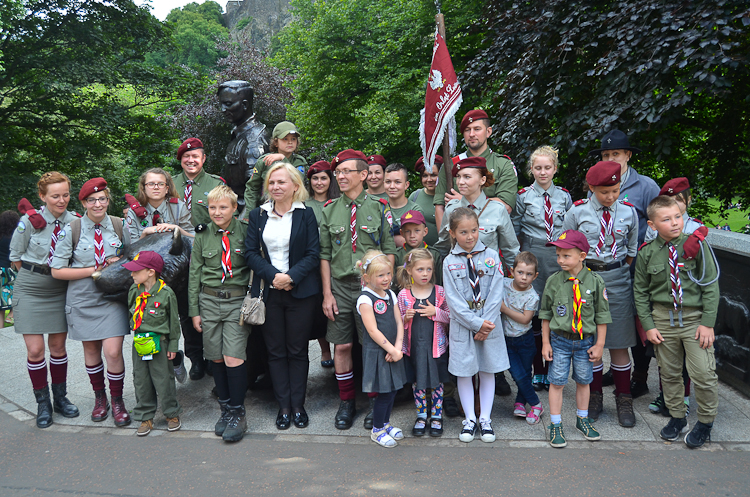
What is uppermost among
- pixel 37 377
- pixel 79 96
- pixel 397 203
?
pixel 79 96

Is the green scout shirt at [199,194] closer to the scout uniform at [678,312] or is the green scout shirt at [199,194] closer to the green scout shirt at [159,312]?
the green scout shirt at [159,312]

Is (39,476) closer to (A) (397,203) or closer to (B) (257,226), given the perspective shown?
(B) (257,226)

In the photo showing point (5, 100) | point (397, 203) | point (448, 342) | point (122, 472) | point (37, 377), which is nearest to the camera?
point (122, 472)

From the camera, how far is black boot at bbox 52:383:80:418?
5.02 meters

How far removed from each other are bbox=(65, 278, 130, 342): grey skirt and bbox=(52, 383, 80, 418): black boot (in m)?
0.70

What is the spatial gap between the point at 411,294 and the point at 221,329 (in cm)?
157

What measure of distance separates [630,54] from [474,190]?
317 centimetres

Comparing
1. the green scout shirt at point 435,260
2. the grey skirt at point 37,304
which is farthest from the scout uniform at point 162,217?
the green scout shirt at point 435,260

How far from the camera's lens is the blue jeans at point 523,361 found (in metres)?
4.43

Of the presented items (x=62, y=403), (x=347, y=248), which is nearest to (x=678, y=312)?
(x=347, y=248)

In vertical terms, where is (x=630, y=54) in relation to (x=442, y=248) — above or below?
above

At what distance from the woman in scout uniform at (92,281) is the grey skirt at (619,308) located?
4062mm

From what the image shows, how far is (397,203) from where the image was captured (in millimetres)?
5402

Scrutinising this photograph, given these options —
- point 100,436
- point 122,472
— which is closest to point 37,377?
point 100,436
